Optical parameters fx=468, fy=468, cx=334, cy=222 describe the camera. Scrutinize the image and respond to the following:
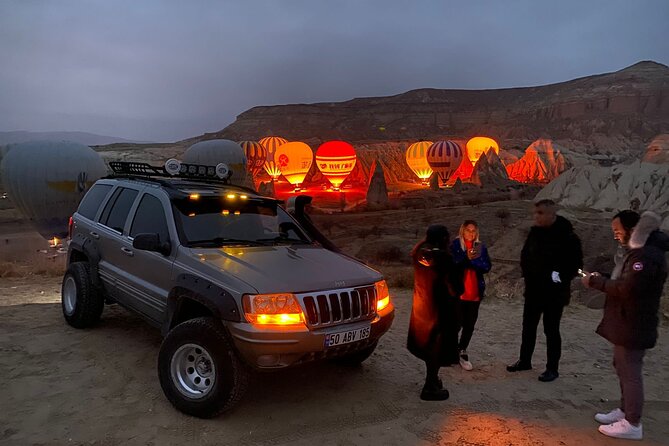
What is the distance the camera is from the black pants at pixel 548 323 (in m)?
4.98

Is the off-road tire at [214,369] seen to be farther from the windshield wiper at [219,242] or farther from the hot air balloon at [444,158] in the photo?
the hot air balloon at [444,158]

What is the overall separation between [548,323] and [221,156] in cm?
2622

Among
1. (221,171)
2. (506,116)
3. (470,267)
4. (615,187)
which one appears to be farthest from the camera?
(506,116)

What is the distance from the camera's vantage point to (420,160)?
56.3m

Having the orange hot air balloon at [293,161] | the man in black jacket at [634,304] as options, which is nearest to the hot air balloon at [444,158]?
the orange hot air balloon at [293,161]

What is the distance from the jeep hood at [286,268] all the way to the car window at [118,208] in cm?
159

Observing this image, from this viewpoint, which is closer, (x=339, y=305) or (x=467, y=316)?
(x=339, y=305)

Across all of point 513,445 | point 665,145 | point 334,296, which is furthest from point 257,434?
point 665,145

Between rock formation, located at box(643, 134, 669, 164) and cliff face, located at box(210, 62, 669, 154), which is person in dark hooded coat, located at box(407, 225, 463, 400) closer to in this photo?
rock formation, located at box(643, 134, 669, 164)

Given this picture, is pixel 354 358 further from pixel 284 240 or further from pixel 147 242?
pixel 147 242

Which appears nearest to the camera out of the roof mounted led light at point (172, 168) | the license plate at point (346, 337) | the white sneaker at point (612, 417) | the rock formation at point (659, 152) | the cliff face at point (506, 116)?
the license plate at point (346, 337)

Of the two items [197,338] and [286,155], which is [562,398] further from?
[286,155]

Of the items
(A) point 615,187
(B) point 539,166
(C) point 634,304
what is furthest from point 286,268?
(B) point 539,166

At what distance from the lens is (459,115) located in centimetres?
13238
